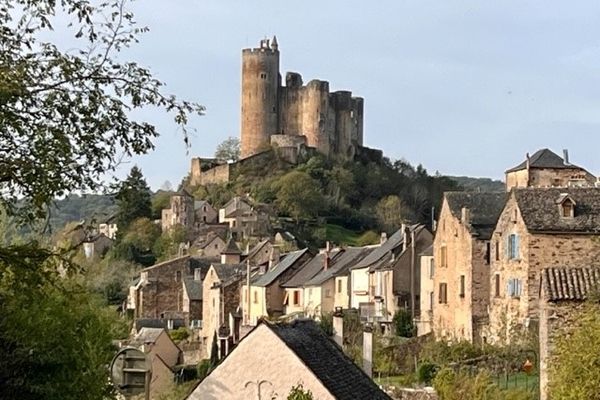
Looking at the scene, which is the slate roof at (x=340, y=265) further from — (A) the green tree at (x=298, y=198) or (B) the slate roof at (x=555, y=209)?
(A) the green tree at (x=298, y=198)

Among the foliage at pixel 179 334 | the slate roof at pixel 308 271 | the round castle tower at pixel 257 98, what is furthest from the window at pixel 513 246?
the round castle tower at pixel 257 98

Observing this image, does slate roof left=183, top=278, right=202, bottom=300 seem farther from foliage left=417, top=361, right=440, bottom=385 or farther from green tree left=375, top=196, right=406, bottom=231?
foliage left=417, top=361, right=440, bottom=385

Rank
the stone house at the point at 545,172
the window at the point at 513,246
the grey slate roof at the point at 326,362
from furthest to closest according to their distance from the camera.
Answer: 1. the stone house at the point at 545,172
2. the window at the point at 513,246
3. the grey slate roof at the point at 326,362

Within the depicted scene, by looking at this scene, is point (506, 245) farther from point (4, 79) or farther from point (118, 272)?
point (118, 272)

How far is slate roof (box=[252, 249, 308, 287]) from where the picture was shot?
77.9 m

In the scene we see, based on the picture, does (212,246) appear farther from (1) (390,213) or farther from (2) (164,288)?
(1) (390,213)

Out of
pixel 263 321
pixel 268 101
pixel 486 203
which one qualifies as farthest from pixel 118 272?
pixel 263 321

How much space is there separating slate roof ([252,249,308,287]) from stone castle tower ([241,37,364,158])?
62.3 m

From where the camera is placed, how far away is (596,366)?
22953 millimetres

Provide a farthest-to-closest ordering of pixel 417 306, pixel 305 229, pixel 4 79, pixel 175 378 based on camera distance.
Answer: pixel 305 229 < pixel 417 306 < pixel 175 378 < pixel 4 79

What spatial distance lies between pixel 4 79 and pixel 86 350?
5855mm

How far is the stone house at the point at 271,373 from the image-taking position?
70.9 ft

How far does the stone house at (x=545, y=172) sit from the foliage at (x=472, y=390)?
2867 cm

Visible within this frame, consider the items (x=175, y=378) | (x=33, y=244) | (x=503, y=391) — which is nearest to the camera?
(x=33, y=244)
